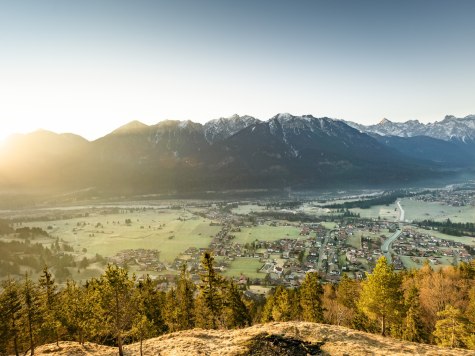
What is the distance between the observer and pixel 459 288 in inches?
2302

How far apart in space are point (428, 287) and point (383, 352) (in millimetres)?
37631

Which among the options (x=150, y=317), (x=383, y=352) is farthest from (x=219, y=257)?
(x=383, y=352)

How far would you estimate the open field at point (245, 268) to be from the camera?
A: 10744 centimetres

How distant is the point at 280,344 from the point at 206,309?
23799 millimetres

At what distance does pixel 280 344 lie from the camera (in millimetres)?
24844

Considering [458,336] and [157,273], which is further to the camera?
[157,273]

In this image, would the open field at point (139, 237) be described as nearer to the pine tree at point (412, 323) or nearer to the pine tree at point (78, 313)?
the pine tree at point (78, 313)

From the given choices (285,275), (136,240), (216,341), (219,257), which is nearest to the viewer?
(216,341)

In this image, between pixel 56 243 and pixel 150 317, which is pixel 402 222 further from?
pixel 56 243

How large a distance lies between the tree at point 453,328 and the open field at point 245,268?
7156 cm

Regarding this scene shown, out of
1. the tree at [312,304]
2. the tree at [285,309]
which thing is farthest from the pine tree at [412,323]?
the tree at [285,309]

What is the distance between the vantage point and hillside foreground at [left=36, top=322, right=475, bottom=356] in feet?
81.7

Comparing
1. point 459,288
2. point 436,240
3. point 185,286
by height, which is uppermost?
point 185,286

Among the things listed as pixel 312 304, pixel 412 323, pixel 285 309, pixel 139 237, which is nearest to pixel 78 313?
pixel 285 309
